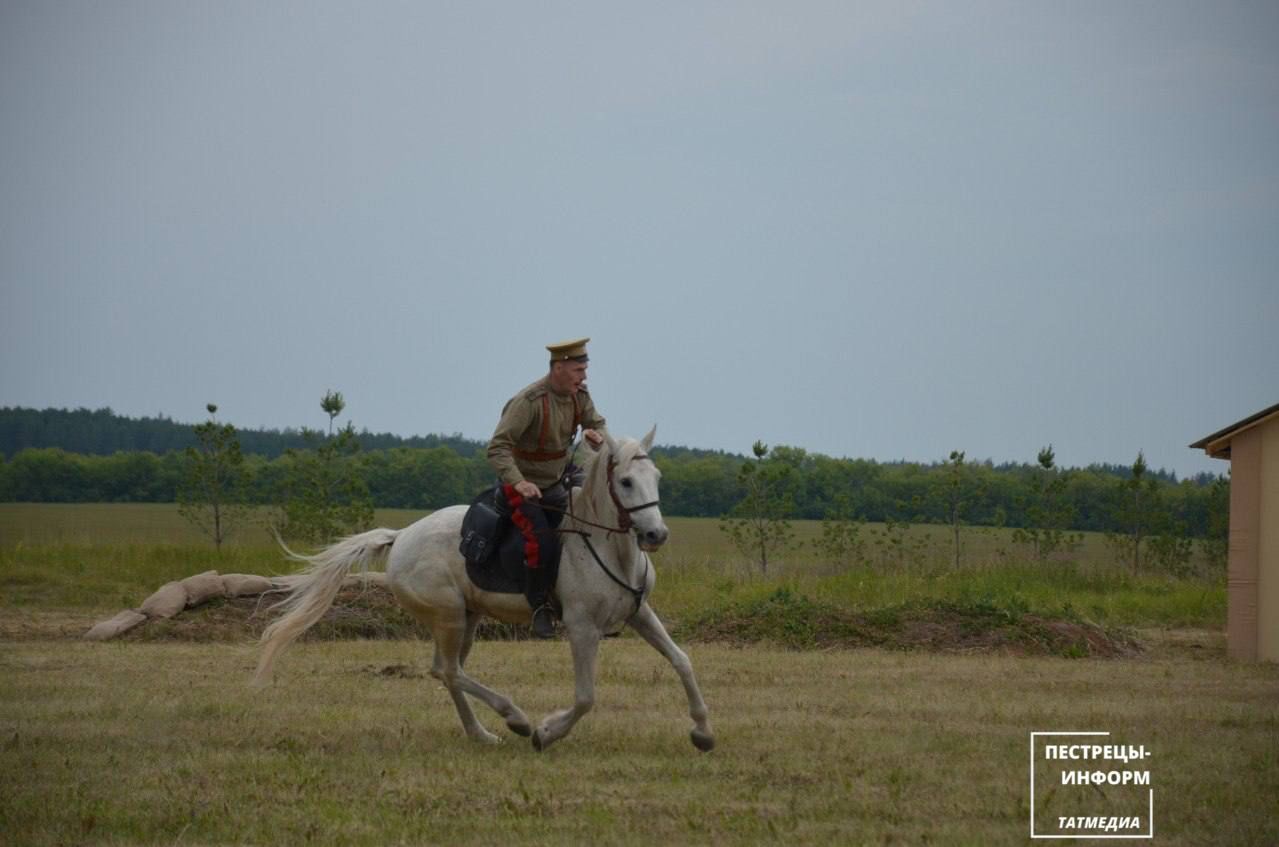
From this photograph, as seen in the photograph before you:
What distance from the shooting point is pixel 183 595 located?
17.7 m

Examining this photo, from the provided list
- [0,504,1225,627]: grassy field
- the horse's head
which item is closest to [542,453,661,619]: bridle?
the horse's head

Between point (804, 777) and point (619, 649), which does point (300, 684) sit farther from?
point (804, 777)

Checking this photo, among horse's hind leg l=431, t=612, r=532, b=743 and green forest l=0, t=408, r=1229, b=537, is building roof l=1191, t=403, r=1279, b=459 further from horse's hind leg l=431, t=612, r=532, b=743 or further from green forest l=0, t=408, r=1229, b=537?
green forest l=0, t=408, r=1229, b=537

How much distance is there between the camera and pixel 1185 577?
1041 inches

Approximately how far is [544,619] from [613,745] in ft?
3.22

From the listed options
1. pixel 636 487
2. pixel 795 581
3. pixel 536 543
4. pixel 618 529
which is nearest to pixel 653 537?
pixel 636 487

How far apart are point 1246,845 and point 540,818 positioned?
138 inches

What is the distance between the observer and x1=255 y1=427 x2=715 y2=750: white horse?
9.24 meters

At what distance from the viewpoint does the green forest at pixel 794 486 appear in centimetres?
3188

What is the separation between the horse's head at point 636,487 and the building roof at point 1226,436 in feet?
28.9

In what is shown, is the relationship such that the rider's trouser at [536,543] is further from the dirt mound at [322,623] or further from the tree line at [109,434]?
the tree line at [109,434]

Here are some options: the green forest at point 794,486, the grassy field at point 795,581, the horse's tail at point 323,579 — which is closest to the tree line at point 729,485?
the green forest at point 794,486

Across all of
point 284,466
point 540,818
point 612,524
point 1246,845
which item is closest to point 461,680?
point 612,524

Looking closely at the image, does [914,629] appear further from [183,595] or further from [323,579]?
[183,595]
